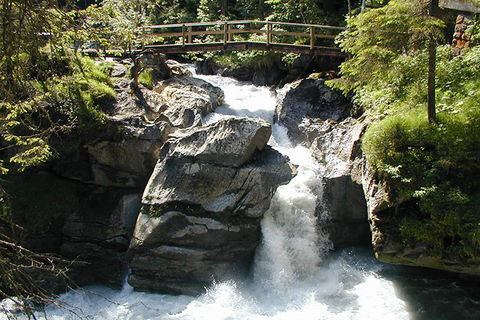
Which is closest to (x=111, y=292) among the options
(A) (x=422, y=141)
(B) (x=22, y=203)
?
(B) (x=22, y=203)

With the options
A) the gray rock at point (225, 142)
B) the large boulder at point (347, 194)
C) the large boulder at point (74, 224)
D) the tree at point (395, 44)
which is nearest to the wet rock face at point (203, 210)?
the gray rock at point (225, 142)

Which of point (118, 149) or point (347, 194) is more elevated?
point (118, 149)

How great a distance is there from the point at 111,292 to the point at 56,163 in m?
3.96

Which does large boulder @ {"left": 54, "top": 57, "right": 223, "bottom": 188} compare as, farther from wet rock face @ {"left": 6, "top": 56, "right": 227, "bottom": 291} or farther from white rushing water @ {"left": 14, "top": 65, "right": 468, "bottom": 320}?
white rushing water @ {"left": 14, "top": 65, "right": 468, "bottom": 320}

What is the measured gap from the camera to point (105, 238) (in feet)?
35.3

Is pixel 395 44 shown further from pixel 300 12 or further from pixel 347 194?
→ pixel 300 12

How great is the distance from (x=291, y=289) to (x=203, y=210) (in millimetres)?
3031

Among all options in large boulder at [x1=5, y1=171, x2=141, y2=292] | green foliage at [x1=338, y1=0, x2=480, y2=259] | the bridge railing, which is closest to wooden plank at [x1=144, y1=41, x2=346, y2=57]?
the bridge railing

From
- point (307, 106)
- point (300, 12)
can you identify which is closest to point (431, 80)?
point (307, 106)

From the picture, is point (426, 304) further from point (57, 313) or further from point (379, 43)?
point (57, 313)

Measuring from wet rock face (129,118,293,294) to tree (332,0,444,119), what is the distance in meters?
3.20

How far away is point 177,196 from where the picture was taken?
9.84 meters

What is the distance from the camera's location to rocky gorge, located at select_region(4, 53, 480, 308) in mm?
9773

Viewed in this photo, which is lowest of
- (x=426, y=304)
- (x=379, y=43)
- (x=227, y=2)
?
(x=426, y=304)
